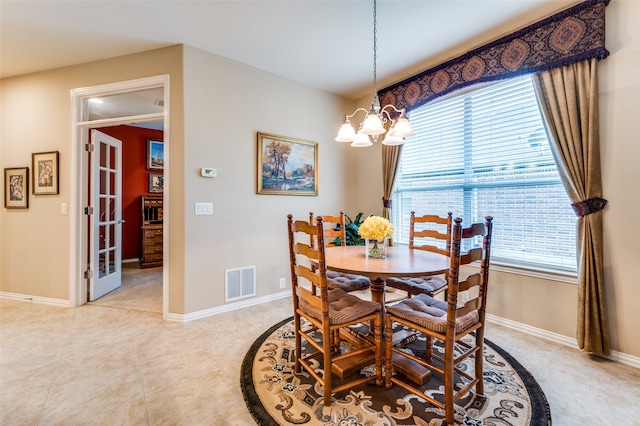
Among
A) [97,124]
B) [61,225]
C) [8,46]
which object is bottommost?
[61,225]

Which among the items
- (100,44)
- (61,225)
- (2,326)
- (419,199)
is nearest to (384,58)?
(419,199)

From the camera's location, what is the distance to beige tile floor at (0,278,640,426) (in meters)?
1.53

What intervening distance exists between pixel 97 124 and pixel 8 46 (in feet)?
3.25

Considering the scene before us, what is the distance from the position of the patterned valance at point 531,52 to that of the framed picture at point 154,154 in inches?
208

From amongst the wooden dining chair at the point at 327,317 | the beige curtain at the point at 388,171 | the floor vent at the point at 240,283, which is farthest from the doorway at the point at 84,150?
the beige curtain at the point at 388,171

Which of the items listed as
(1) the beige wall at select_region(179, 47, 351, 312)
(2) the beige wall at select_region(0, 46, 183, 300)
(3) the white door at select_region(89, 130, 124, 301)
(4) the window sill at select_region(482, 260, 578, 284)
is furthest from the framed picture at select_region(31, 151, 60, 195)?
(4) the window sill at select_region(482, 260, 578, 284)

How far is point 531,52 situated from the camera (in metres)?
2.41

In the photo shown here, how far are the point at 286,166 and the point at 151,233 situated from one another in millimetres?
3401

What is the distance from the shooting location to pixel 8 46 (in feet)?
9.07

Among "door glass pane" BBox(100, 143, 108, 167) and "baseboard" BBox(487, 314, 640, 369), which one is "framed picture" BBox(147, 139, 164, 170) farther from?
"baseboard" BBox(487, 314, 640, 369)

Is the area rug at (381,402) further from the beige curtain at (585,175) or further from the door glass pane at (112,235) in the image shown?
the door glass pane at (112,235)

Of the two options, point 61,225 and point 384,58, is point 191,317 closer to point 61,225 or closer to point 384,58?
point 61,225

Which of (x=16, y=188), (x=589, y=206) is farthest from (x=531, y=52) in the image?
(x=16, y=188)

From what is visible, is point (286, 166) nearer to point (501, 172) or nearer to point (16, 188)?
point (501, 172)
